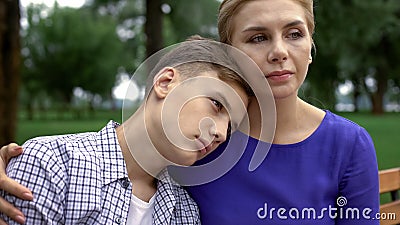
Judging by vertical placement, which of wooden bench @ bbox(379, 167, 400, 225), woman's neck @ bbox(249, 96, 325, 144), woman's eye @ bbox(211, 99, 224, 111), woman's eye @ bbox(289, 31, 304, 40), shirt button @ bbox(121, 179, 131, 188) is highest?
woman's eye @ bbox(289, 31, 304, 40)

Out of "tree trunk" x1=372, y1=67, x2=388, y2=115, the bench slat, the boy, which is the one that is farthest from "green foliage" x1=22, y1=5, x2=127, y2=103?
the boy

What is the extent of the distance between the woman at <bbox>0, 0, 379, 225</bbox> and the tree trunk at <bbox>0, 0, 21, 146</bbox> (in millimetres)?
4863

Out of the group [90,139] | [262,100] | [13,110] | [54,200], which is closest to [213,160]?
[262,100]

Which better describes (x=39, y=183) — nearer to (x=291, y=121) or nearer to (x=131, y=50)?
(x=291, y=121)

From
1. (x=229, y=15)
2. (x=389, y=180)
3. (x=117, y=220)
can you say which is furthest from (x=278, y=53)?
(x=389, y=180)

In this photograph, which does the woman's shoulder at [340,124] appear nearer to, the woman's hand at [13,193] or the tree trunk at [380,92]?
the woman's hand at [13,193]

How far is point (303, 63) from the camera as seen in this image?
1.53 meters

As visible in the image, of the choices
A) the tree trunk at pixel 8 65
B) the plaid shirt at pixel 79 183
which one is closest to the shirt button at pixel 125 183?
the plaid shirt at pixel 79 183

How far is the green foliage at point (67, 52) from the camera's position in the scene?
28484mm

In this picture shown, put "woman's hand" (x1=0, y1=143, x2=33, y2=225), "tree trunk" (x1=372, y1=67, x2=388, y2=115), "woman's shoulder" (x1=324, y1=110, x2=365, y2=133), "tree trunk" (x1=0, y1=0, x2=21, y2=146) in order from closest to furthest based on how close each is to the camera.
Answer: "woman's hand" (x1=0, y1=143, x2=33, y2=225) < "woman's shoulder" (x1=324, y1=110, x2=365, y2=133) < "tree trunk" (x1=0, y1=0, x2=21, y2=146) < "tree trunk" (x1=372, y1=67, x2=388, y2=115)

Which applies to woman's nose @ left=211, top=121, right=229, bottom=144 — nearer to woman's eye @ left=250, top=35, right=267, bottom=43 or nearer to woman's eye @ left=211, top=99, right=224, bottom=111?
woman's eye @ left=211, top=99, right=224, bottom=111

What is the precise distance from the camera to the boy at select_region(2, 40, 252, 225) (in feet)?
4.38

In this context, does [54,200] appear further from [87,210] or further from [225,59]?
[225,59]

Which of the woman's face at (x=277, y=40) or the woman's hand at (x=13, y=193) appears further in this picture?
the woman's face at (x=277, y=40)
